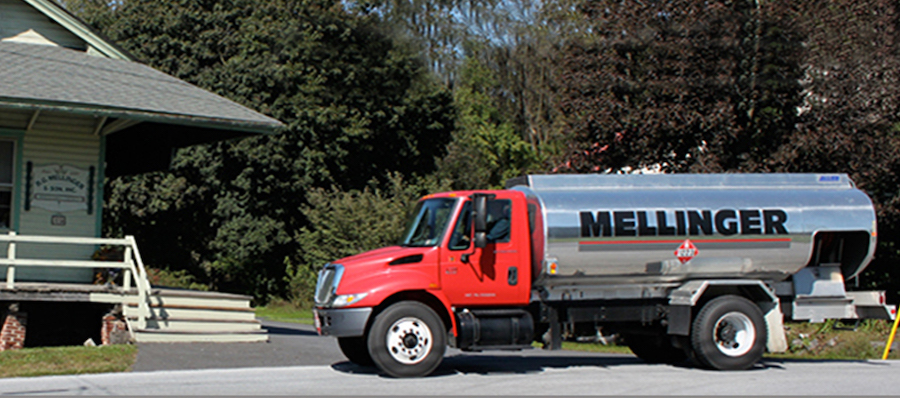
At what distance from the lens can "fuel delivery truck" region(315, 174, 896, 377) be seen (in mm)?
12070

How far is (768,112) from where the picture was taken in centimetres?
2286

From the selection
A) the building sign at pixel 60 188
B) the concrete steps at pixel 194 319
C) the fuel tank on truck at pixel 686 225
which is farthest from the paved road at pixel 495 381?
the building sign at pixel 60 188

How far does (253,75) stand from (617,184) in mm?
25348

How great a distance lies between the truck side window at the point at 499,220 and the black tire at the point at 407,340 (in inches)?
50.7

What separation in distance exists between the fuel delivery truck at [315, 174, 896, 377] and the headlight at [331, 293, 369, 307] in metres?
0.02

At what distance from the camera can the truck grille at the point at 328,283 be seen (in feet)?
39.9

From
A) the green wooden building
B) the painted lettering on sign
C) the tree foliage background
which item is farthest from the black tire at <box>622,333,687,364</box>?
the tree foliage background

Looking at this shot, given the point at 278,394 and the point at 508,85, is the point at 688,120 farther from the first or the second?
the point at 508,85

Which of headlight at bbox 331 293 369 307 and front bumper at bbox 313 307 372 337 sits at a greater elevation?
headlight at bbox 331 293 369 307

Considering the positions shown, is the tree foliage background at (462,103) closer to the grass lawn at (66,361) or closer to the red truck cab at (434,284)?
the red truck cab at (434,284)

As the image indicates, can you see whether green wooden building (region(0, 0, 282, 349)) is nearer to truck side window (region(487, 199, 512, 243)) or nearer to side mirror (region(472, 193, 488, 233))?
truck side window (region(487, 199, 512, 243))

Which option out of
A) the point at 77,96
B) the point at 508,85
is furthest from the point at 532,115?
the point at 77,96

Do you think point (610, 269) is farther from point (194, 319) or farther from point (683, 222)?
point (194, 319)

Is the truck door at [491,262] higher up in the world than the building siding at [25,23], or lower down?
lower down
